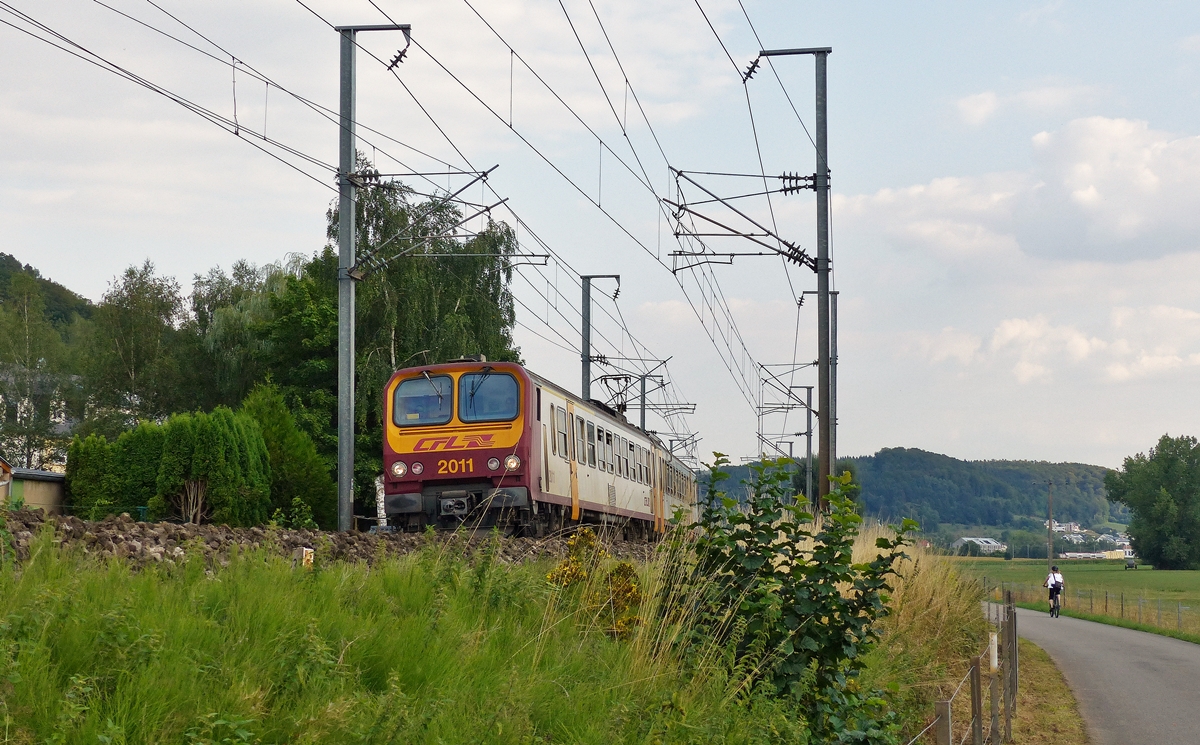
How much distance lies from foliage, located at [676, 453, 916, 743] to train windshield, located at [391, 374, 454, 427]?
10.4m

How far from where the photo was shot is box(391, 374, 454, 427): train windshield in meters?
18.1

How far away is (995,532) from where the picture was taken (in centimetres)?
18088

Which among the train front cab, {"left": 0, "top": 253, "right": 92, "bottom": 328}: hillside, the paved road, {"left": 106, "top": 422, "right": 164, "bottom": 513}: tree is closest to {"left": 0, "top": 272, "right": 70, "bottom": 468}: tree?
{"left": 0, "top": 253, "right": 92, "bottom": 328}: hillside

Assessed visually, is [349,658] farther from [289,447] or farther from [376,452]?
[376,452]

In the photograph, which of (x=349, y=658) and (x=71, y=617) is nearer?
(x=71, y=617)

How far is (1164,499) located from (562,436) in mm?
104550

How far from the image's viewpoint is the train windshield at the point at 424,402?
59.4ft

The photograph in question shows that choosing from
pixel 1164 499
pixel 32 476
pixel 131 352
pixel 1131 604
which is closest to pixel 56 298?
pixel 131 352

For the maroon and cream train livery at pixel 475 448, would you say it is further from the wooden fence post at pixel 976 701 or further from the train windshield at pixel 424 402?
the wooden fence post at pixel 976 701

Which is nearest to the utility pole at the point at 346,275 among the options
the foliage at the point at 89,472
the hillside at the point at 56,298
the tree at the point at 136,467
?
the tree at the point at 136,467

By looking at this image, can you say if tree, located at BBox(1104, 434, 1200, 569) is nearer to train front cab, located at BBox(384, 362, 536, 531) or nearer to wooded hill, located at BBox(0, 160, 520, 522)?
wooded hill, located at BBox(0, 160, 520, 522)

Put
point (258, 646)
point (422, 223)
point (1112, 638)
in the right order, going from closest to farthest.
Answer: point (258, 646) < point (1112, 638) < point (422, 223)

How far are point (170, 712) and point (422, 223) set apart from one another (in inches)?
1307

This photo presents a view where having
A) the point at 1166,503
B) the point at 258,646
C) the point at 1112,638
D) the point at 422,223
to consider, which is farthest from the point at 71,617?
the point at 1166,503
